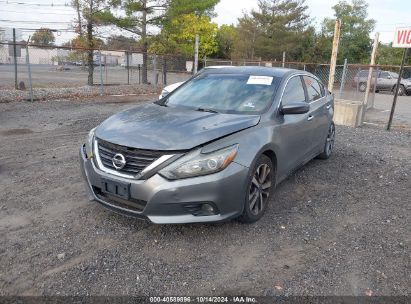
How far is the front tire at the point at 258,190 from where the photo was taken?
12.0ft

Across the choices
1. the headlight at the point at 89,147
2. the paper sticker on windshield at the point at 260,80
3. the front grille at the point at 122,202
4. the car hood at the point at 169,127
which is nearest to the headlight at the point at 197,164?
the car hood at the point at 169,127

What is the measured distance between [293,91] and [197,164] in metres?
2.19

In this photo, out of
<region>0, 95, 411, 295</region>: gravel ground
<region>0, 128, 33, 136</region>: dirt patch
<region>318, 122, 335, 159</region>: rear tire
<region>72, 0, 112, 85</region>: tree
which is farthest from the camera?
<region>72, 0, 112, 85</region>: tree

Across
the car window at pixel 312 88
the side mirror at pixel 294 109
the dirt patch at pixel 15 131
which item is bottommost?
the dirt patch at pixel 15 131

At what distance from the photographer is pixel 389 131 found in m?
9.95

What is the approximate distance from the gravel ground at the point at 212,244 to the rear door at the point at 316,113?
0.57 m

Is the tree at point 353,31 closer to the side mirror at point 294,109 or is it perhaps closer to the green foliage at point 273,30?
the green foliage at point 273,30

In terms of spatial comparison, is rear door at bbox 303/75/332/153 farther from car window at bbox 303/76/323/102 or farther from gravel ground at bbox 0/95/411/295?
gravel ground at bbox 0/95/411/295

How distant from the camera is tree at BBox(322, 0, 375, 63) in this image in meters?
44.5

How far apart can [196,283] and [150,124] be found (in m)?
1.60

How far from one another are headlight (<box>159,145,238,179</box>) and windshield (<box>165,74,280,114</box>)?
0.99 m

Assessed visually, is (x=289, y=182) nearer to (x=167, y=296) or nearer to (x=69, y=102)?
(x=167, y=296)

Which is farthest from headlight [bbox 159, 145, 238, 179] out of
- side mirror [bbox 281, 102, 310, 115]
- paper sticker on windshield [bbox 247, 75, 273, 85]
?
paper sticker on windshield [bbox 247, 75, 273, 85]

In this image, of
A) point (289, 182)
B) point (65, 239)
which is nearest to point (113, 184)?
point (65, 239)
